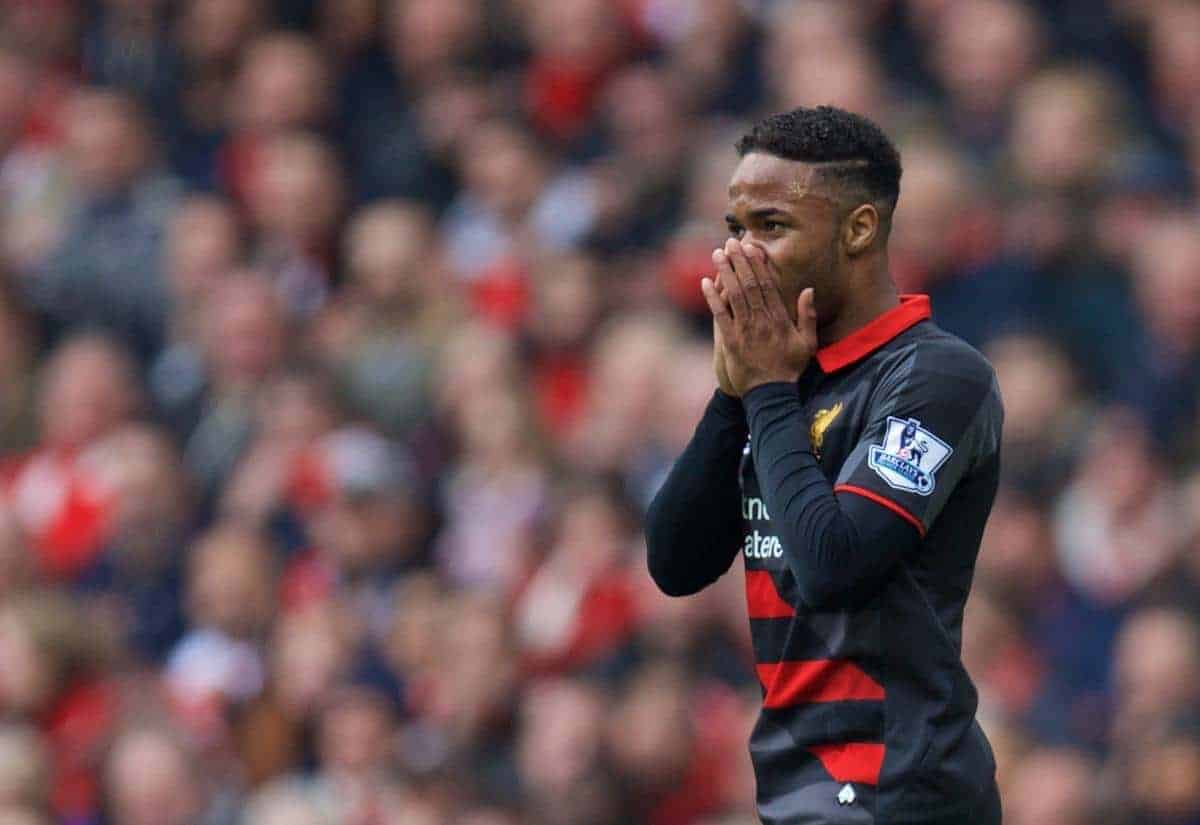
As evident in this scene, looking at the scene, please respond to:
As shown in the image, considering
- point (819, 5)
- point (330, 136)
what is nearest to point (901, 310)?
point (819, 5)

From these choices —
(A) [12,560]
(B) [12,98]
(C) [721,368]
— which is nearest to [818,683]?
(C) [721,368]

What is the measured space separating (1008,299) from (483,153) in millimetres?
2511

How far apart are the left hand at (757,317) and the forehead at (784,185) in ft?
0.25

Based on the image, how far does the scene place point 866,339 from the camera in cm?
324

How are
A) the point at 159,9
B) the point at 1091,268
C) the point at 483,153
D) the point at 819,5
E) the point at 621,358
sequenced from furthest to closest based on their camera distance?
the point at 159,9 → the point at 483,153 → the point at 819,5 → the point at 621,358 → the point at 1091,268

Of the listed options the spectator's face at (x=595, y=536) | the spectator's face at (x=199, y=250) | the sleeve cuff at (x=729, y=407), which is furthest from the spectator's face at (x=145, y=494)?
the sleeve cuff at (x=729, y=407)

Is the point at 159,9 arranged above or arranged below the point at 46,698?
above

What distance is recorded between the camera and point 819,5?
7770mm

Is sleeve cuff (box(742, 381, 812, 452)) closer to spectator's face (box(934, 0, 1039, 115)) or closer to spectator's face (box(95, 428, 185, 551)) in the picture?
spectator's face (box(934, 0, 1039, 115))

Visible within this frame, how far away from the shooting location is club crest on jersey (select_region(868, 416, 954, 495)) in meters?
3.06

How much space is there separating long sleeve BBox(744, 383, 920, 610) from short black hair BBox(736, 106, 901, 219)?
37 cm

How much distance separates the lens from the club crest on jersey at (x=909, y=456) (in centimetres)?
306

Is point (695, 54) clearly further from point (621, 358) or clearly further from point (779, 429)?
point (779, 429)

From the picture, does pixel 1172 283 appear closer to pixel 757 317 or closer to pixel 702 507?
pixel 702 507
